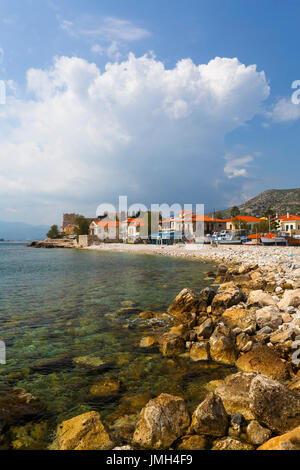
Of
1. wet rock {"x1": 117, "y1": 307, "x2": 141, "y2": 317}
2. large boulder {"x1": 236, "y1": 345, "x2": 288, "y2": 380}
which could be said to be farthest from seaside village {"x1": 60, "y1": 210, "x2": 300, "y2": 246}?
large boulder {"x1": 236, "y1": 345, "x2": 288, "y2": 380}

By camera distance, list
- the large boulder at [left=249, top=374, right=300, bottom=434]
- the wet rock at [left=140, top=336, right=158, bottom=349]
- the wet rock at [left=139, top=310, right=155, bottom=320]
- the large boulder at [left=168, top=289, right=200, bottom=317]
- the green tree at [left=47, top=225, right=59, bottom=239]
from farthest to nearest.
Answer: the green tree at [left=47, top=225, right=59, bottom=239]
the large boulder at [left=168, top=289, right=200, bottom=317]
the wet rock at [left=139, top=310, right=155, bottom=320]
the wet rock at [left=140, top=336, right=158, bottom=349]
the large boulder at [left=249, top=374, right=300, bottom=434]

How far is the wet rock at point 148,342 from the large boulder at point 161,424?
12.1 feet

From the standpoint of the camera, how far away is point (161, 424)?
4.34 meters

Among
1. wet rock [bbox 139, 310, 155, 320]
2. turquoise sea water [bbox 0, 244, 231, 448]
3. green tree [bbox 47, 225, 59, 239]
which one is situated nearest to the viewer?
turquoise sea water [bbox 0, 244, 231, 448]

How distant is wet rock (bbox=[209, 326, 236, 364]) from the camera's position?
711 centimetres

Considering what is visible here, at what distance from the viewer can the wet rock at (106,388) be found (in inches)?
229

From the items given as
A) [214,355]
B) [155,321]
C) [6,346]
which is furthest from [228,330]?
[6,346]

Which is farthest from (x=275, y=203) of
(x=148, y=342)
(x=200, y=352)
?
(x=200, y=352)

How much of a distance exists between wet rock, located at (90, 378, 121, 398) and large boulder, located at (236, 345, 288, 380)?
325 cm

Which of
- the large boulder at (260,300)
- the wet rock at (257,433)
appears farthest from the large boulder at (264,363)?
the large boulder at (260,300)

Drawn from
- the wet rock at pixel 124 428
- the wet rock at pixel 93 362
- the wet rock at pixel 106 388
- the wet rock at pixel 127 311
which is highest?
the wet rock at pixel 124 428

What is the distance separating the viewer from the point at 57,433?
4590mm

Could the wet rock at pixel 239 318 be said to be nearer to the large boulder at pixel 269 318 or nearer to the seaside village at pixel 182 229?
the large boulder at pixel 269 318

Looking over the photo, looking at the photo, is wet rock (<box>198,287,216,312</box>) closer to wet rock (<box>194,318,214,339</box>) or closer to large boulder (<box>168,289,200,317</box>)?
large boulder (<box>168,289,200,317</box>)
